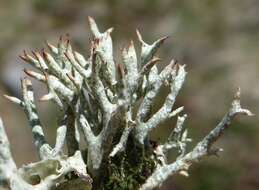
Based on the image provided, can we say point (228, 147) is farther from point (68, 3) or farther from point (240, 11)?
point (68, 3)

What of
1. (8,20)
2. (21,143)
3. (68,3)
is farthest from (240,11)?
(21,143)

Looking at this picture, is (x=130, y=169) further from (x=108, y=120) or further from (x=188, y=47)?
(x=188, y=47)

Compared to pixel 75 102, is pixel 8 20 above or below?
below

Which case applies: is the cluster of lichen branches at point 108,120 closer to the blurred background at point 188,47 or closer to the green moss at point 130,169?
the green moss at point 130,169

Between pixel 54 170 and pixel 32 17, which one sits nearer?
pixel 54 170

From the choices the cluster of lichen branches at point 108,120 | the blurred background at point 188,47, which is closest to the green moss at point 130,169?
the cluster of lichen branches at point 108,120

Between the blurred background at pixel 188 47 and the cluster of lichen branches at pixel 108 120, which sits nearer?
the cluster of lichen branches at pixel 108 120

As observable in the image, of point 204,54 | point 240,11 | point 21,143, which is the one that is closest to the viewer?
point 21,143
